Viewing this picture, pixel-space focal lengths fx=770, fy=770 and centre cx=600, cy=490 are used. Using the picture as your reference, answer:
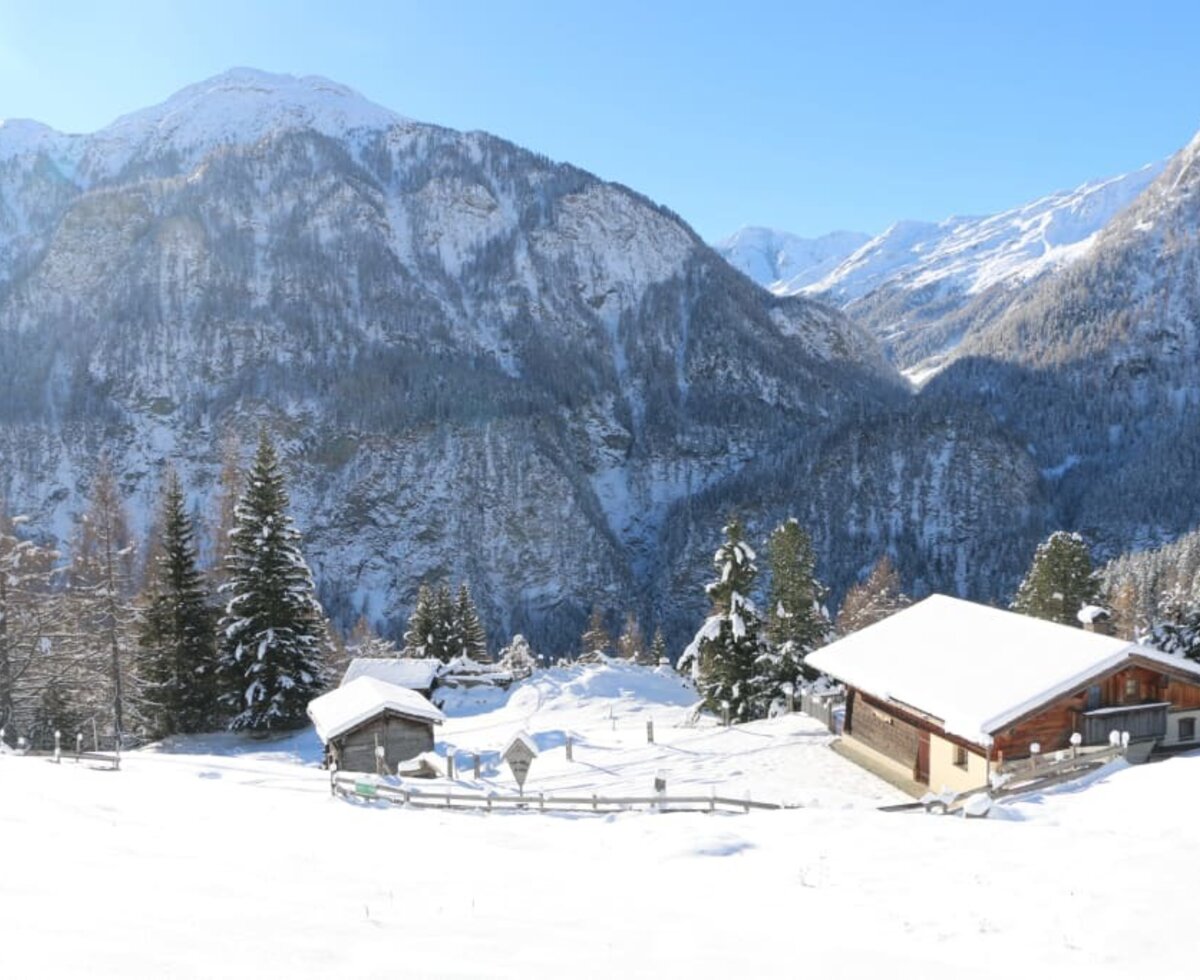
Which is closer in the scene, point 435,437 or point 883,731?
point 883,731

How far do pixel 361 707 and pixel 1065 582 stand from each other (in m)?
36.2

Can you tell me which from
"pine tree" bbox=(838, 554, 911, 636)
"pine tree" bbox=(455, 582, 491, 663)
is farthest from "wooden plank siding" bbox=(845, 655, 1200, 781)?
"pine tree" bbox=(455, 582, 491, 663)

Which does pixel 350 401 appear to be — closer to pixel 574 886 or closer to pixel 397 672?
pixel 397 672

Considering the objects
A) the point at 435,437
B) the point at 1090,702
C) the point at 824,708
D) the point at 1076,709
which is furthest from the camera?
the point at 435,437

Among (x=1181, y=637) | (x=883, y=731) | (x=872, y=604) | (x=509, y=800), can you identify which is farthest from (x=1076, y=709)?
(x=872, y=604)

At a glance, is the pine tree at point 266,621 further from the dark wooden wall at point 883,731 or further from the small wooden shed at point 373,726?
the dark wooden wall at point 883,731

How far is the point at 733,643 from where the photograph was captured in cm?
3359

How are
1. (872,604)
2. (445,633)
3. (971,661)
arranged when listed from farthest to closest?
(445,633)
(872,604)
(971,661)

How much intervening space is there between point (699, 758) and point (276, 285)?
17516 centimetres

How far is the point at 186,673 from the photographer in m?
33.7

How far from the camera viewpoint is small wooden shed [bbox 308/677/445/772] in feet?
86.0

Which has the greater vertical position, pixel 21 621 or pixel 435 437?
pixel 435 437

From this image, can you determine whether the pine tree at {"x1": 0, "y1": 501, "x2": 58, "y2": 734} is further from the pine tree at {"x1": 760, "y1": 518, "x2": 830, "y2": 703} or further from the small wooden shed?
the pine tree at {"x1": 760, "y1": 518, "x2": 830, "y2": 703}

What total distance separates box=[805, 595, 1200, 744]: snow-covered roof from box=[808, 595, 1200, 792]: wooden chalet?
0.03 m
